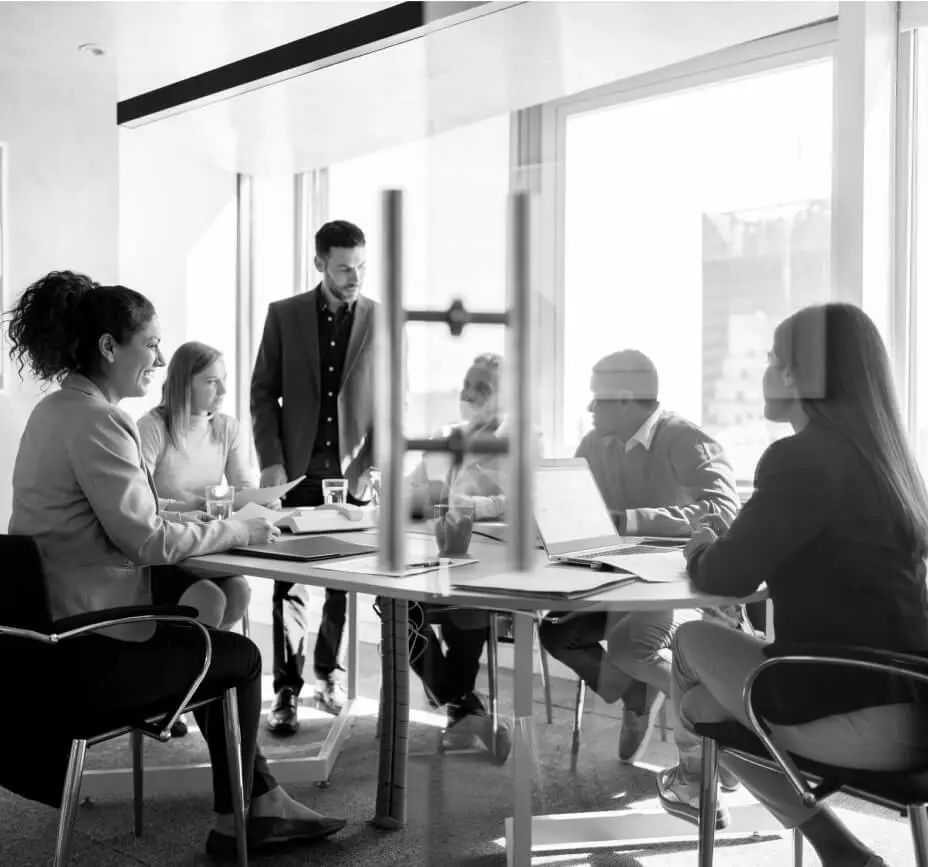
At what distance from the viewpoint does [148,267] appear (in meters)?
4.98

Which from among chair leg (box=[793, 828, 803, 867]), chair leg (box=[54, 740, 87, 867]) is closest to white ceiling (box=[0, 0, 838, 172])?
chair leg (box=[54, 740, 87, 867])

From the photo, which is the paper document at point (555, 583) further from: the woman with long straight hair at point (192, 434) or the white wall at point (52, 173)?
the white wall at point (52, 173)

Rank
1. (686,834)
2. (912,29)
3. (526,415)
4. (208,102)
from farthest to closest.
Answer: (208,102) < (686,834) < (912,29) < (526,415)

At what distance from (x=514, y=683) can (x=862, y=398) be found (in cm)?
69

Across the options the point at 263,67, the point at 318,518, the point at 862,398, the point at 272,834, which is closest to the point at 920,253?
the point at 862,398

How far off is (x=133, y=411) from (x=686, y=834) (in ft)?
12.1

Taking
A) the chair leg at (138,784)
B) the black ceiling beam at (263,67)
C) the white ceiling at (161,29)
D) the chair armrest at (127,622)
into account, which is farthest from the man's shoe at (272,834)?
the white ceiling at (161,29)

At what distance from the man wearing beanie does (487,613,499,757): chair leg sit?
0.32 ft

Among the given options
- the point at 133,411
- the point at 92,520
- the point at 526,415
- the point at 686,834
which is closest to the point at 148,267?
the point at 133,411

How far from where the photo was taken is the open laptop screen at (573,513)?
149 centimetres

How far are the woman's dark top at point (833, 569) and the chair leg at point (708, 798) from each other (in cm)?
18

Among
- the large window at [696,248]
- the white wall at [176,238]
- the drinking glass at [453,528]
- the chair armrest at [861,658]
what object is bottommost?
the chair armrest at [861,658]

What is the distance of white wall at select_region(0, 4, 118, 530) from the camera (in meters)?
→ 4.42

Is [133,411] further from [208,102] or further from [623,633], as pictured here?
[623,633]
